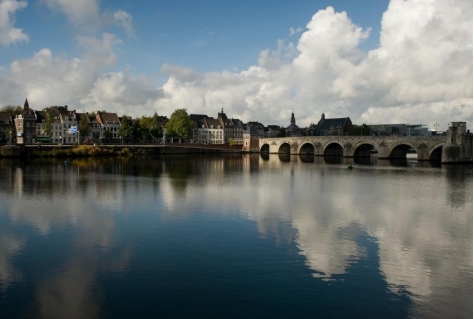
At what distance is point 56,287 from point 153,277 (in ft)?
10.3

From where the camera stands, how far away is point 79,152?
87312 millimetres

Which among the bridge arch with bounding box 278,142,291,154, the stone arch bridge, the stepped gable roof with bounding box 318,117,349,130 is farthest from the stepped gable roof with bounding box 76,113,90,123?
the stepped gable roof with bounding box 318,117,349,130

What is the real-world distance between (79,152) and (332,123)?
10521 centimetres

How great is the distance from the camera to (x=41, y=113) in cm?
11925

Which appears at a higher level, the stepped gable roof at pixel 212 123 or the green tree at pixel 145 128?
the stepped gable roof at pixel 212 123

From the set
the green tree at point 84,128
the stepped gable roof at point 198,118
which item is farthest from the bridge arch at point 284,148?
the green tree at point 84,128

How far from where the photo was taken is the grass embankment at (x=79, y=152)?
82875 millimetres

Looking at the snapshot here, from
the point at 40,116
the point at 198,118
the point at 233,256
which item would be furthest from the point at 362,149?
the point at 40,116

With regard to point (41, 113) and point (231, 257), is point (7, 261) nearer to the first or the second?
point (231, 257)

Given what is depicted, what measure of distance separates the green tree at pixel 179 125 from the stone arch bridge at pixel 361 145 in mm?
22972

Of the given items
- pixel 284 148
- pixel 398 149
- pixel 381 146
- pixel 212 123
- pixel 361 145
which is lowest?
pixel 284 148

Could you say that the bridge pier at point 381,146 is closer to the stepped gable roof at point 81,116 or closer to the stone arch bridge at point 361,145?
the stone arch bridge at point 361,145

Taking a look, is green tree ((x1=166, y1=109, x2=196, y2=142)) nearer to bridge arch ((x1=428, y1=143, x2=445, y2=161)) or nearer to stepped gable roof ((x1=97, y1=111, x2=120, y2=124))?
stepped gable roof ((x1=97, y1=111, x2=120, y2=124))

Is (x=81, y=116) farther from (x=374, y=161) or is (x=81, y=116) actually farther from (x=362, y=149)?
(x=374, y=161)
